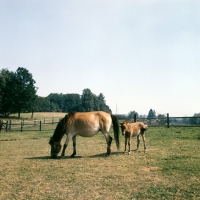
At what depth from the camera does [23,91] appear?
5862 centimetres

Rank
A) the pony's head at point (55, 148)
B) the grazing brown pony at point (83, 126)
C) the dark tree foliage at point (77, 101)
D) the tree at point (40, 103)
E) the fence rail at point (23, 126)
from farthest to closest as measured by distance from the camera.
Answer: the dark tree foliage at point (77, 101) < the tree at point (40, 103) < the fence rail at point (23, 126) < the grazing brown pony at point (83, 126) < the pony's head at point (55, 148)

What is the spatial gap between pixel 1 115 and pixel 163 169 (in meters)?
59.3

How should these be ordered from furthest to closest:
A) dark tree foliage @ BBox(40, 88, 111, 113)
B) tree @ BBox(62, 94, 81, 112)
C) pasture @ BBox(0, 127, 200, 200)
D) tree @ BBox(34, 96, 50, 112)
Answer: tree @ BBox(62, 94, 81, 112) → dark tree foliage @ BBox(40, 88, 111, 113) → tree @ BBox(34, 96, 50, 112) → pasture @ BBox(0, 127, 200, 200)

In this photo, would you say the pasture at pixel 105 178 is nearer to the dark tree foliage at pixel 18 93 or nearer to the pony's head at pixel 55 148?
the pony's head at pixel 55 148

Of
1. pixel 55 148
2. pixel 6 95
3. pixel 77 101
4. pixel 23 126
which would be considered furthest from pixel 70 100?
pixel 55 148

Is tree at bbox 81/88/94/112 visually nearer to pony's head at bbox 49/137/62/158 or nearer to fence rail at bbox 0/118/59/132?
fence rail at bbox 0/118/59/132

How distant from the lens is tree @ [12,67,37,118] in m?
58.2

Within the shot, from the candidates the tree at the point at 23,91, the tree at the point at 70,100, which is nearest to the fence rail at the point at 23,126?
the tree at the point at 23,91

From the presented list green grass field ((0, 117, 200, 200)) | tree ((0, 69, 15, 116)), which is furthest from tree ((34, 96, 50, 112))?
green grass field ((0, 117, 200, 200))

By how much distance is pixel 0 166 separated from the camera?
8.25m

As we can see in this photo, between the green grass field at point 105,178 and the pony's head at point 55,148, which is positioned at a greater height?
the pony's head at point 55,148

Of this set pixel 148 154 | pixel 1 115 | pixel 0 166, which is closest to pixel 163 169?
pixel 148 154

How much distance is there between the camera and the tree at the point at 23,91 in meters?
58.2

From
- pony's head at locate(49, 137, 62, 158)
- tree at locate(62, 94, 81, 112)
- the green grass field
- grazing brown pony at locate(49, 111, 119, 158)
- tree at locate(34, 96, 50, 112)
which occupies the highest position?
tree at locate(62, 94, 81, 112)
